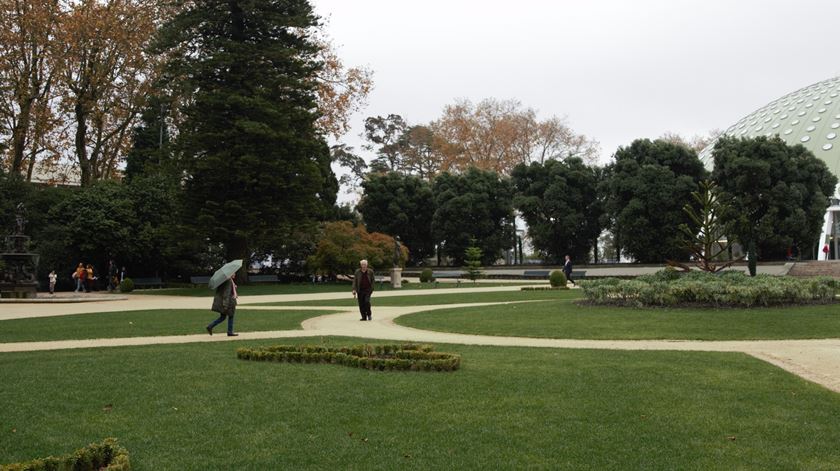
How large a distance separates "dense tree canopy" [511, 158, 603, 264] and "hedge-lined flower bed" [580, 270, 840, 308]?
3018 centimetres

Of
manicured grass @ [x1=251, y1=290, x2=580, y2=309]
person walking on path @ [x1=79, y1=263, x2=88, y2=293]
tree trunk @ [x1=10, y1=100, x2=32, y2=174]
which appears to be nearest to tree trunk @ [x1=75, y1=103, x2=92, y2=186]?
tree trunk @ [x1=10, y1=100, x2=32, y2=174]

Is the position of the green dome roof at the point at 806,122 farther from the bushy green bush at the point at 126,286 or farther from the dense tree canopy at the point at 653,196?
the bushy green bush at the point at 126,286

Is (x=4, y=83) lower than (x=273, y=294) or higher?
higher

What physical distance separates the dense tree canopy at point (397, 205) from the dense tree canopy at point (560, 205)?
24.4ft

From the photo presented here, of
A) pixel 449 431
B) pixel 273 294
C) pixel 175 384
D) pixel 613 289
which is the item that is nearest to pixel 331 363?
pixel 175 384

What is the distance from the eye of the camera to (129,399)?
791 centimetres

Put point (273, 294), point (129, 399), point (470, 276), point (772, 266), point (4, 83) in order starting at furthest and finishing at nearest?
1. point (470, 276)
2. point (772, 266)
3. point (4, 83)
4. point (273, 294)
5. point (129, 399)

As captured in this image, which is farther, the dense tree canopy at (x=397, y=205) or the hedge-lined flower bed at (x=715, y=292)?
the dense tree canopy at (x=397, y=205)

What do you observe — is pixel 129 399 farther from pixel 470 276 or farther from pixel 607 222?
pixel 607 222

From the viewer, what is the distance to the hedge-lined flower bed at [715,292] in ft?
62.1

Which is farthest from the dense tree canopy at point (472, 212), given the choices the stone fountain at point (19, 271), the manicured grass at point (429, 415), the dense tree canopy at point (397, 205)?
the manicured grass at point (429, 415)

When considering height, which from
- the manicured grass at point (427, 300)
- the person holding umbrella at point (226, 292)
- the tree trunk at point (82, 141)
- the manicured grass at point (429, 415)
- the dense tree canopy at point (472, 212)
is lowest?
the manicured grass at point (429, 415)

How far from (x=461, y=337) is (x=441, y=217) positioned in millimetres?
39895

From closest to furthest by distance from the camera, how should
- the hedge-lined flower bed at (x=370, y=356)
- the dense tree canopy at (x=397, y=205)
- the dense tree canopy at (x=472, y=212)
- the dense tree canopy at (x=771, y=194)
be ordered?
the hedge-lined flower bed at (x=370, y=356) < the dense tree canopy at (x=771, y=194) < the dense tree canopy at (x=472, y=212) < the dense tree canopy at (x=397, y=205)
